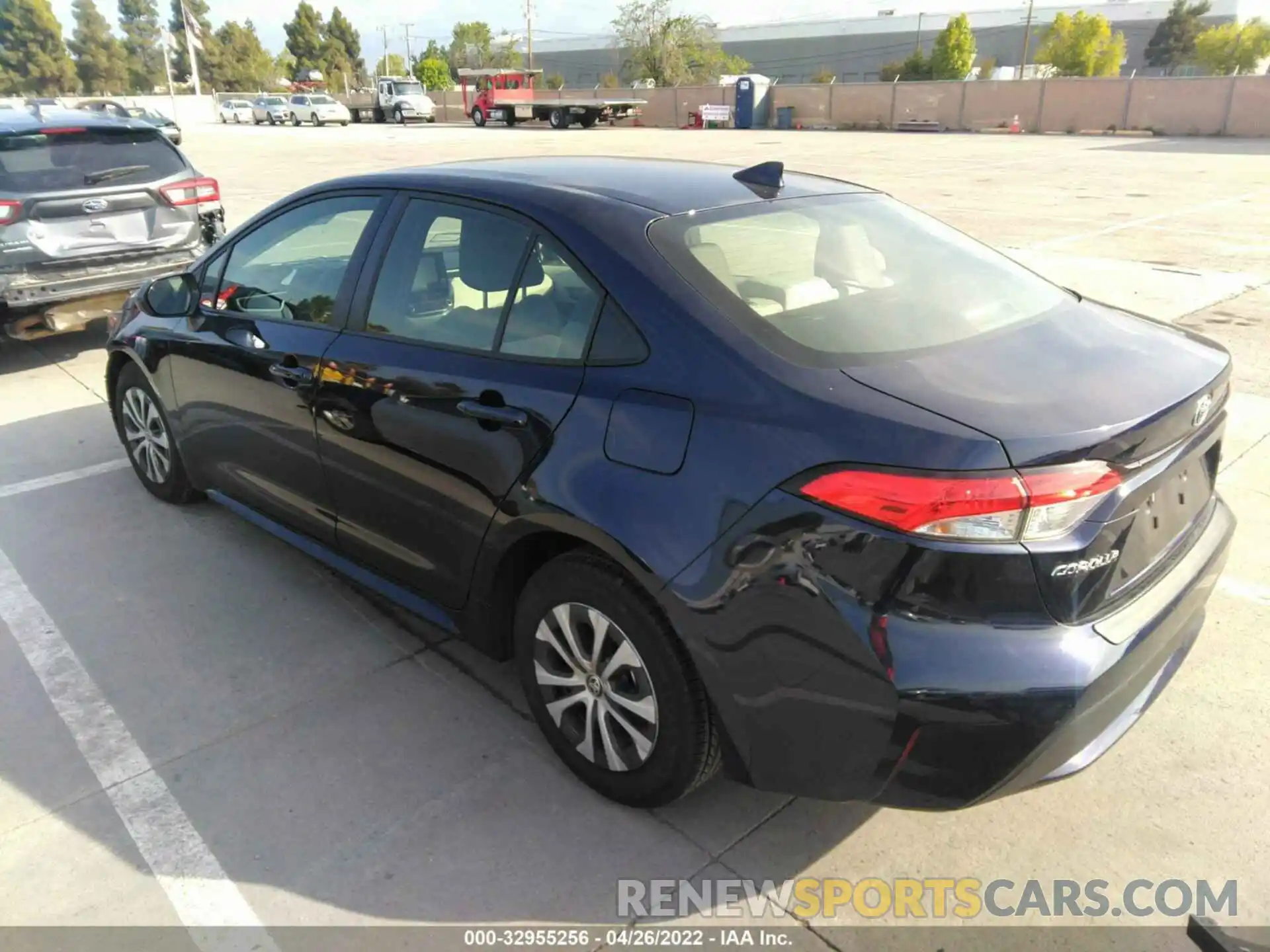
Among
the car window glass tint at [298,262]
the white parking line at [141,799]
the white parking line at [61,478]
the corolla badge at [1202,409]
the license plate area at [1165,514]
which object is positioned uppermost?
the car window glass tint at [298,262]

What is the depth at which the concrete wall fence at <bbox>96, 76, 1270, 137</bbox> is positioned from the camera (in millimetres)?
32094

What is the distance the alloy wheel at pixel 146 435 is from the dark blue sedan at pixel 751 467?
128cm

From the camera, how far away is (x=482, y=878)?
2387 mm

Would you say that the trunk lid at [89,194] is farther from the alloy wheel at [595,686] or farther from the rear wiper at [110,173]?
the alloy wheel at [595,686]

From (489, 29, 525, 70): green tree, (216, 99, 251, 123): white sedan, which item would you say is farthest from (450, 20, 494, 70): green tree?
(216, 99, 251, 123): white sedan

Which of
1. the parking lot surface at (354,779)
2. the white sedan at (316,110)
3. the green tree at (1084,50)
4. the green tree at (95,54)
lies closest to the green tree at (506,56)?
the green tree at (95,54)

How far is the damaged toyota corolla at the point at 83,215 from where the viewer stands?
6320 millimetres

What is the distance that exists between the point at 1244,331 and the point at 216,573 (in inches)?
293

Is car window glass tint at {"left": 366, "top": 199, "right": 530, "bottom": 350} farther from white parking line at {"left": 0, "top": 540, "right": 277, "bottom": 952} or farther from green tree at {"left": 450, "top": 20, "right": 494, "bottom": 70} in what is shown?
green tree at {"left": 450, "top": 20, "right": 494, "bottom": 70}

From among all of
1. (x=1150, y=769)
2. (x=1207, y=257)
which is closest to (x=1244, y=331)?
(x=1207, y=257)

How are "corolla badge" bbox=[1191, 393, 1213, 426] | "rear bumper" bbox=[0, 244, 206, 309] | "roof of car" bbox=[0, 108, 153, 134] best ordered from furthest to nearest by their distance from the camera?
1. "roof of car" bbox=[0, 108, 153, 134]
2. "rear bumper" bbox=[0, 244, 206, 309]
3. "corolla badge" bbox=[1191, 393, 1213, 426]

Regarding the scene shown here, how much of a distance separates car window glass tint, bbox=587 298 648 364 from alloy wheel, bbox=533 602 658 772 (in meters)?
0.65

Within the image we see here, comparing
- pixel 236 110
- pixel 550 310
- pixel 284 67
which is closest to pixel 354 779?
pixel 550 310

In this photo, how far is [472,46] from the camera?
369 ft
